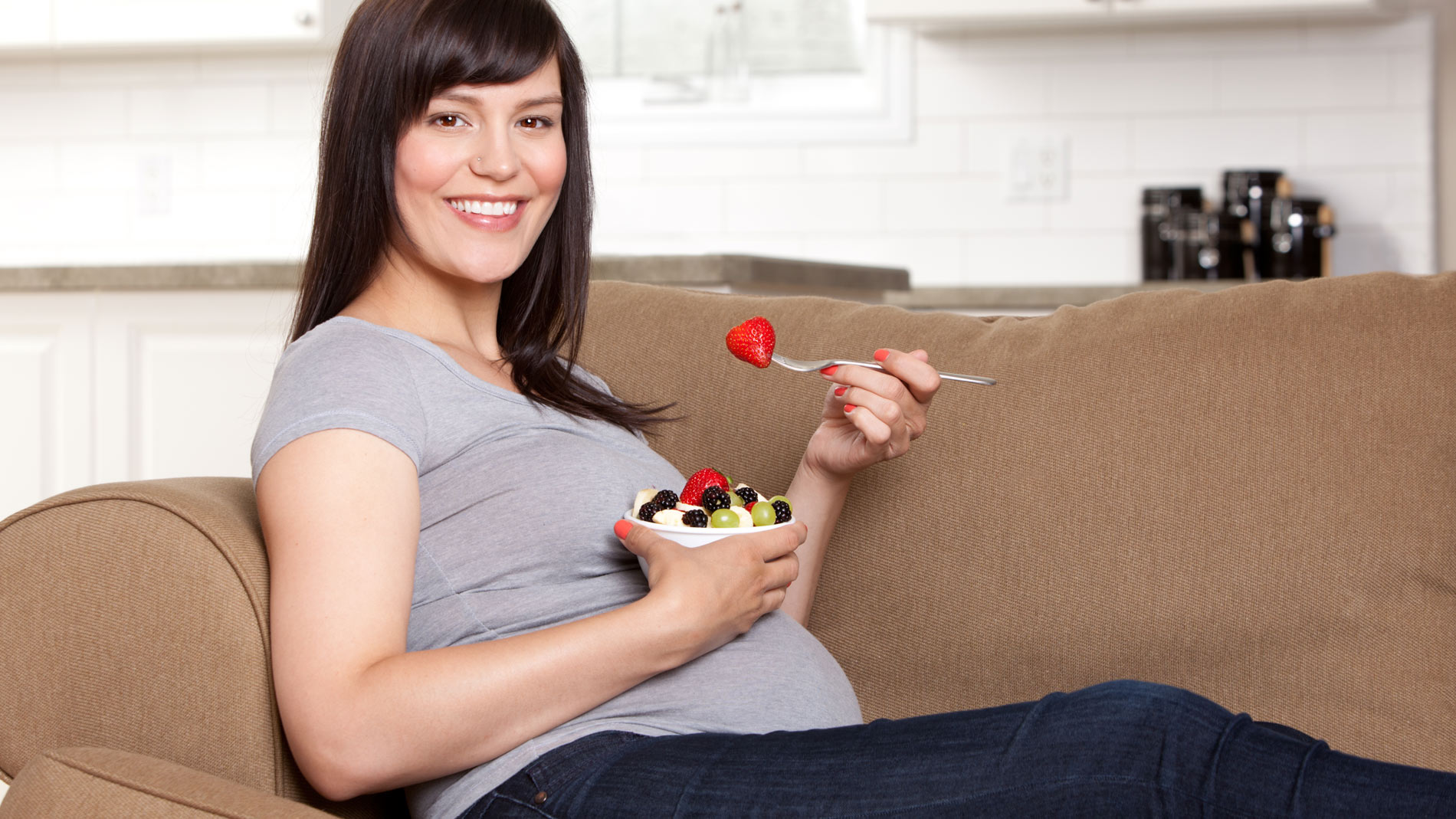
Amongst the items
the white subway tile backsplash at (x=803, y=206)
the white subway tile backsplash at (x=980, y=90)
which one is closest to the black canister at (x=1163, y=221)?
the white subway tile backsplash at (x=980, y=90)

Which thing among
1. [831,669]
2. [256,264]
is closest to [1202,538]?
[831,669]

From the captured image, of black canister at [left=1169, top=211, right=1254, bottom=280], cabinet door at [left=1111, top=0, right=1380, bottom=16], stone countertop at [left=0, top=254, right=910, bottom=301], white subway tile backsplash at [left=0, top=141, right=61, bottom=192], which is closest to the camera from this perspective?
stone countertop at [left=0, top=254, right=910, bottom=301]

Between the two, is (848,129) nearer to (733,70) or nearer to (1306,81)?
(733,70)

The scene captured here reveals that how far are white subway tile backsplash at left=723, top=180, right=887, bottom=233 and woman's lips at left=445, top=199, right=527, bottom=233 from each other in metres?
2.37

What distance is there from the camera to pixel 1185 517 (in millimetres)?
1314

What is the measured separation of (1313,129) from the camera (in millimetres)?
3402

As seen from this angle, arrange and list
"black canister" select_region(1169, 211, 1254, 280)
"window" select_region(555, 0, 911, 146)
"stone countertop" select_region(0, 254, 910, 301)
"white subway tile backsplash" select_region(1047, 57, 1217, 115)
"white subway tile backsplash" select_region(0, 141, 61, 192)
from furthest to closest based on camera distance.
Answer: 1. "white subway tile backsplash" select_region(0, 141, 61, 192)
2. "window" select_region(555, 0, 911, 146)
3. "white subway tile backsplash" select_region(1047, 57, 1217, 115)
4. "black canister" select_region(1169, 211, 1254, 280)
5. "stone countertop" select_region(0, 254, 910, 301)

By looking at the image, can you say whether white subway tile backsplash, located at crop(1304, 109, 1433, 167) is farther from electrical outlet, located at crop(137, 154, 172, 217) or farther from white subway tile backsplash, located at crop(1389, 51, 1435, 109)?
electrical outlet, located at crop(137, 154, 172, 217)

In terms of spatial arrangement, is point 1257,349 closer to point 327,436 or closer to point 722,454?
point 722,454

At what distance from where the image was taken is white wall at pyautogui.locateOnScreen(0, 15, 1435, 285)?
3.38 meters

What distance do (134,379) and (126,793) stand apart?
2.02 metres

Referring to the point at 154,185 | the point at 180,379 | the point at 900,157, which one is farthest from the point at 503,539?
the point at 154,185

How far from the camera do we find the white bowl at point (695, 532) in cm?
112

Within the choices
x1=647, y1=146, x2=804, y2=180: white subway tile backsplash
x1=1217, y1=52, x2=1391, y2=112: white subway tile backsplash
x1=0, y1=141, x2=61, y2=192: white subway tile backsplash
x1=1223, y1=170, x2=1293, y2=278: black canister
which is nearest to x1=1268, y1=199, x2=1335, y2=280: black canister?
x1=1223, y1=170, x2=1293, y2=278: black canister
